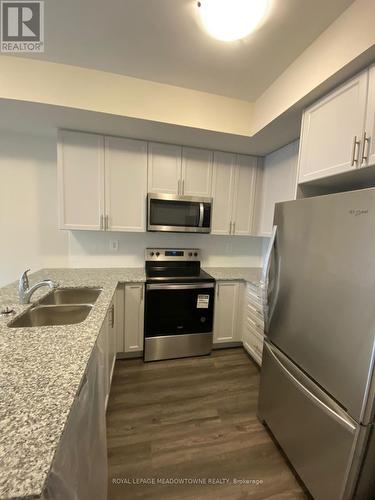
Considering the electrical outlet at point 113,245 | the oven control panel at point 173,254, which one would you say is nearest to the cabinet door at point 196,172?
the oven control panel at point 173,254

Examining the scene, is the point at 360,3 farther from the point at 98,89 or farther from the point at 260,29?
the point at 98,89

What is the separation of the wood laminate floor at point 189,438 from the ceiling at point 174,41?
8.58 ft

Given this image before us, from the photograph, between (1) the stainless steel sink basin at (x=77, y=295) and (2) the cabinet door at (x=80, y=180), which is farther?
(2) the cabinet door at (x=80, y=180)

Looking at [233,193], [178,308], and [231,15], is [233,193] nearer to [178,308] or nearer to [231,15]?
[178,308]

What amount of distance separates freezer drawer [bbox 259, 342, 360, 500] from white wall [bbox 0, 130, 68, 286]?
8.06 ft

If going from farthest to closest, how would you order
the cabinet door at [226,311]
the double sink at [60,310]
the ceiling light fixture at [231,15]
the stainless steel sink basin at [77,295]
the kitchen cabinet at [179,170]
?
the cabinet door at [226,311] < the kitchen cabinet at [179,170] < the stainless steel sink basin at [77,295] < the double sink at [60,310] < the ceiling light fixture at [231,15]

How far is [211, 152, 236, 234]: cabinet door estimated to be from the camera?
2.55 metres

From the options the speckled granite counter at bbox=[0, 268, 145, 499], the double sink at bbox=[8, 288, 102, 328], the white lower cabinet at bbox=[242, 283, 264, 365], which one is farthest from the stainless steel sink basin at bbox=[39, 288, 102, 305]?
the white lower cabinet at bbox=[242, 283, 264, 365]

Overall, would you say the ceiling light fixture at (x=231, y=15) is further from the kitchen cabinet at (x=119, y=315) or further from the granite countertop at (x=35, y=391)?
the kitchen cabinet at (x=119, y=315)

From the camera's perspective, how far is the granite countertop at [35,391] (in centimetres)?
48

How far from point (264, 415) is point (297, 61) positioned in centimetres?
249

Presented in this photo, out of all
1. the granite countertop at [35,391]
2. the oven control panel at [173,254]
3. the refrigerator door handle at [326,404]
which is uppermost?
the oven control panel at [173,254]

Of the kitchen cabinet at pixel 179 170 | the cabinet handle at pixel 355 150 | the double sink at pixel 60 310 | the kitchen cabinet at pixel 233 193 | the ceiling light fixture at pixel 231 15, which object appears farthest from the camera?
the kitchen cabinet at pixel 233 193

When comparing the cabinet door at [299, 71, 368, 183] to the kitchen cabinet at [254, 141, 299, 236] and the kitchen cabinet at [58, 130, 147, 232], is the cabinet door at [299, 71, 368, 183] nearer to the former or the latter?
the kitchen cabinet at [254, 141, 299, 236]
